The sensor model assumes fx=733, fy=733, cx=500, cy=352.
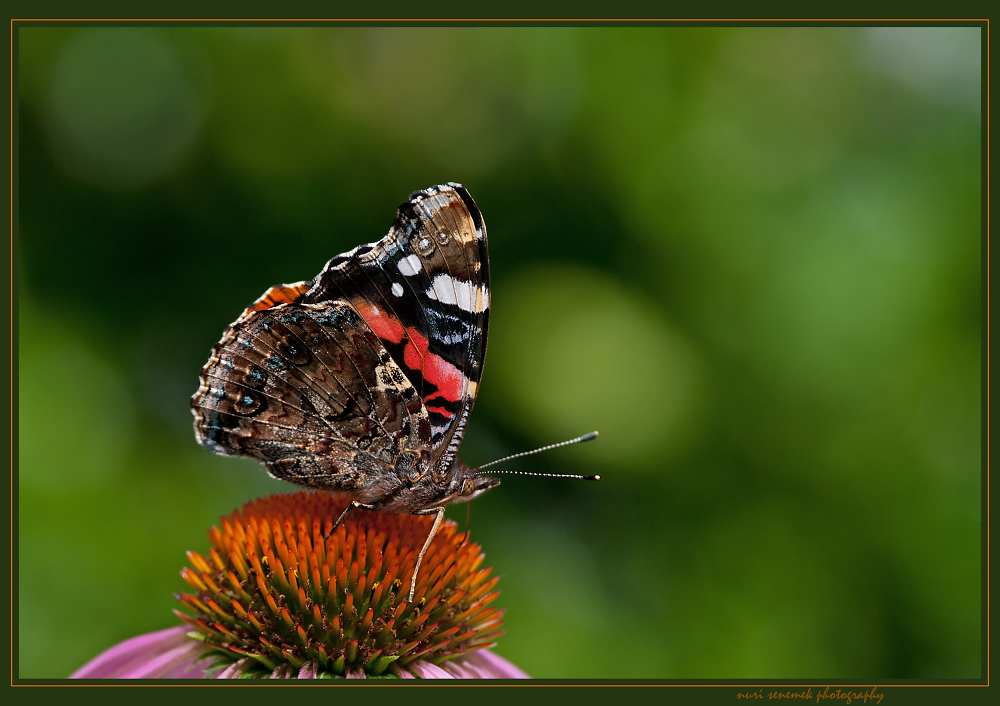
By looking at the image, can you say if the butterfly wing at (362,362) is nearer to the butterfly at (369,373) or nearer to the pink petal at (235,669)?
the butterfly at (369,373)

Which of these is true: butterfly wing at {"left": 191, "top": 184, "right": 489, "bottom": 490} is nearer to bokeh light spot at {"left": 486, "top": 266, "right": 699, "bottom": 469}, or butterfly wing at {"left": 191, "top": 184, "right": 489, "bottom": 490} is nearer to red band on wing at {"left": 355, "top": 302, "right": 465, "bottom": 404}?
red band on wing at {"left": 355, "top": 302, "right": 465, "bottom": 404}

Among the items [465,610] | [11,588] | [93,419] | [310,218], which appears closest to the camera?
[11,588]

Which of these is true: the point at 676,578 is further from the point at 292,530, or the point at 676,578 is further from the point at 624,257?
the point at 292,530

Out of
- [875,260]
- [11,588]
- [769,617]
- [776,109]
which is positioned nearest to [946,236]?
[875,260]

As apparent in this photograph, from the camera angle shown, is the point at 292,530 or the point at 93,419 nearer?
the point at 292,530

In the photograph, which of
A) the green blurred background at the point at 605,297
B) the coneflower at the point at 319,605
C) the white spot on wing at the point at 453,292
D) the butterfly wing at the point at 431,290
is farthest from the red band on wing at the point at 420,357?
the green blurred background at the point at 605,297

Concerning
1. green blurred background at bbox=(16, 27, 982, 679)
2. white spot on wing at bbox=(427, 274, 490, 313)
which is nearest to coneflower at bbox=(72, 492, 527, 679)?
white spot on wing at bbox=(427, 274, 490, 313)

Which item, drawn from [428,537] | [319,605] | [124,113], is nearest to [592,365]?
[428,537]
